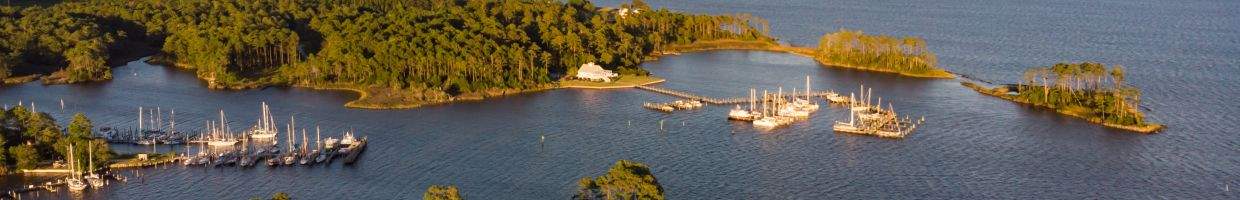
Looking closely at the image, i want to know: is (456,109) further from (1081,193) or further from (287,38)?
(1081,193)

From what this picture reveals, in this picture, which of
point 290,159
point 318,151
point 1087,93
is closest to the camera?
point 290,159

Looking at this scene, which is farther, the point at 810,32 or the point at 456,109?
the point at 810,32

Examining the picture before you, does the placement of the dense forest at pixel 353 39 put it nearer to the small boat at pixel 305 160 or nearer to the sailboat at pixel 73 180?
the small boat at pixel 305 160

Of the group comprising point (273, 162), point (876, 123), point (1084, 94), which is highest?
point (1084, 94)

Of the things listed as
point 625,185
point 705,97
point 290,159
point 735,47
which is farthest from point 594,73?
point 625,185

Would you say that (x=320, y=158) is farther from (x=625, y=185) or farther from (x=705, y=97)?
(x=705, y=97)

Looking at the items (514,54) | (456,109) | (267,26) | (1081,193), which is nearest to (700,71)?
(514,54)

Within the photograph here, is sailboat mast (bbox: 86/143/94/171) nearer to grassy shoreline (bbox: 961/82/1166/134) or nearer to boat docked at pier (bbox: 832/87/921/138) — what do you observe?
boat docked at pier (bbox: 832/87/921/138)
